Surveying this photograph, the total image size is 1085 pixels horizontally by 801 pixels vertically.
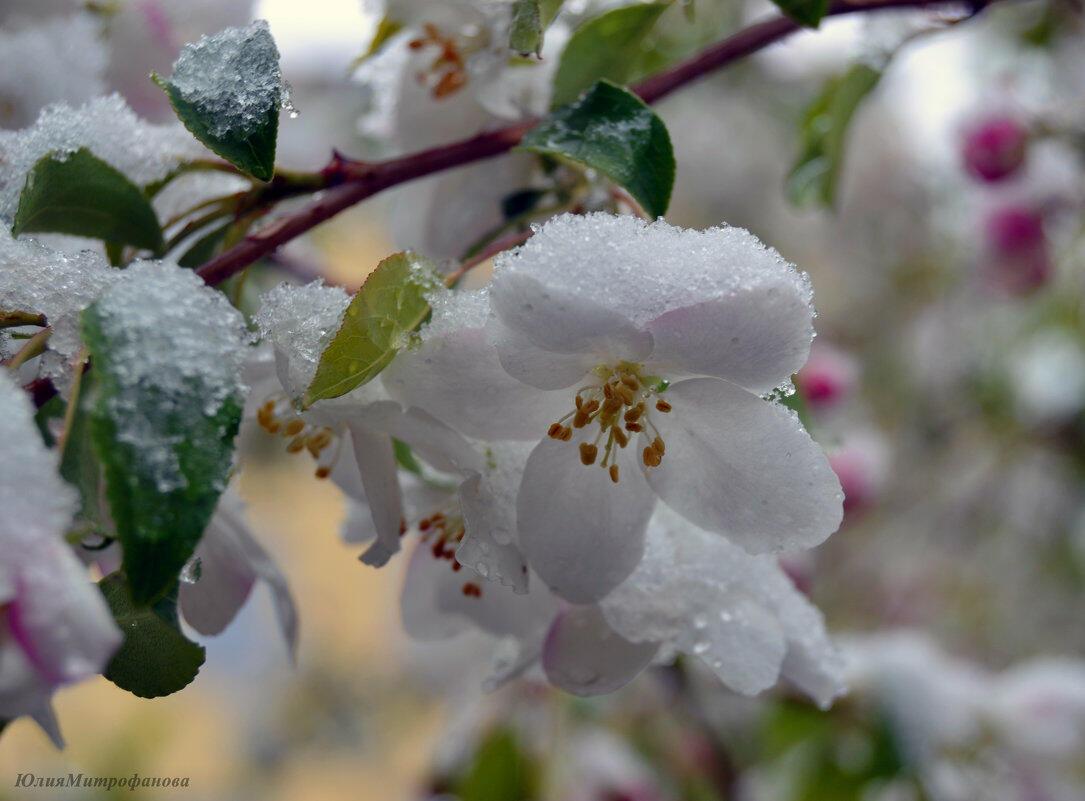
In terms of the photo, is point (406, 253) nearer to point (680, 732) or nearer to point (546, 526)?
point (546, 526)

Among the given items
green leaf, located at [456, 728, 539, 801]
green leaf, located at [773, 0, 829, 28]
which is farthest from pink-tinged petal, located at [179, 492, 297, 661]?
green leaf, located at [456, 728, 539, 801]

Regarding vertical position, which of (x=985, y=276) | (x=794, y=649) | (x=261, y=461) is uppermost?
(x=794, y=649)

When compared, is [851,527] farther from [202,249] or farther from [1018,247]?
[202,249]

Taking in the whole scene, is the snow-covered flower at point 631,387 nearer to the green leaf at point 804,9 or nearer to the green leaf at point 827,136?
the green leaf at point 804,9

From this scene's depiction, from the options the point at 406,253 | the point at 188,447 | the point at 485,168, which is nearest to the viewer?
the point at 188,447

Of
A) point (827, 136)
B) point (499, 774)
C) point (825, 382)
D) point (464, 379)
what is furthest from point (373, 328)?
point (499, 774)

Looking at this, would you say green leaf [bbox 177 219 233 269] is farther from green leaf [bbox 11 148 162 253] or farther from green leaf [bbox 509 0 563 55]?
green leaf [bbox 509 0 563 55]

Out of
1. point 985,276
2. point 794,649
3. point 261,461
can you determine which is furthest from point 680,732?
point 261,461
